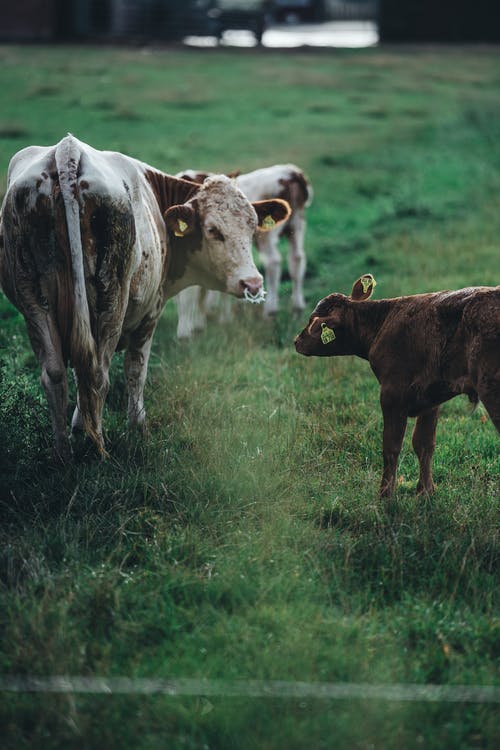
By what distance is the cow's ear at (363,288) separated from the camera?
5922 mm

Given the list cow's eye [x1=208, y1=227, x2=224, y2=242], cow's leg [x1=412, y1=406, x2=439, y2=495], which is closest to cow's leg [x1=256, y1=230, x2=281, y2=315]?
cow's eye [x1=208, y1=227, x2=224, y2=242]

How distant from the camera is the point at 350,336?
585cm

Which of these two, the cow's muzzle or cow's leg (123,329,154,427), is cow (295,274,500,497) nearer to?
the cow's muzzle

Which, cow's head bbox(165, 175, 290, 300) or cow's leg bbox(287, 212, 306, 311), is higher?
cow's head bbox(165, 175, 290, 300)

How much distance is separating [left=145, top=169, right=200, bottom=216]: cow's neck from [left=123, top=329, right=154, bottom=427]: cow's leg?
0.99m

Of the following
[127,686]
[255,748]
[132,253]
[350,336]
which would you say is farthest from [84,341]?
[255,748]

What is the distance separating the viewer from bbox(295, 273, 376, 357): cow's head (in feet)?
19.1

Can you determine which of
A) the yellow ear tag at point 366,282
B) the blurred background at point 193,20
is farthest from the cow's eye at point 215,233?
the blurred background at point 193,20

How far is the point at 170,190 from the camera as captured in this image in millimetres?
6836

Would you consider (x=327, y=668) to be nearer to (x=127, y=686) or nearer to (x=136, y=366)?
(x=127, y=686)

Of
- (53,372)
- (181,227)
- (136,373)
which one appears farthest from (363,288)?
(53,372)

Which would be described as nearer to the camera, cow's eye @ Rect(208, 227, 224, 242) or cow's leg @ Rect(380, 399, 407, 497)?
cow's leg @ Rect(380, 399, 407, 497)

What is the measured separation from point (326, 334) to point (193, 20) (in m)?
32.2

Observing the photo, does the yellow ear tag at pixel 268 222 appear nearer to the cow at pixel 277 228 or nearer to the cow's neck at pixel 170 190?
the cow's neck at pixel 170 190
